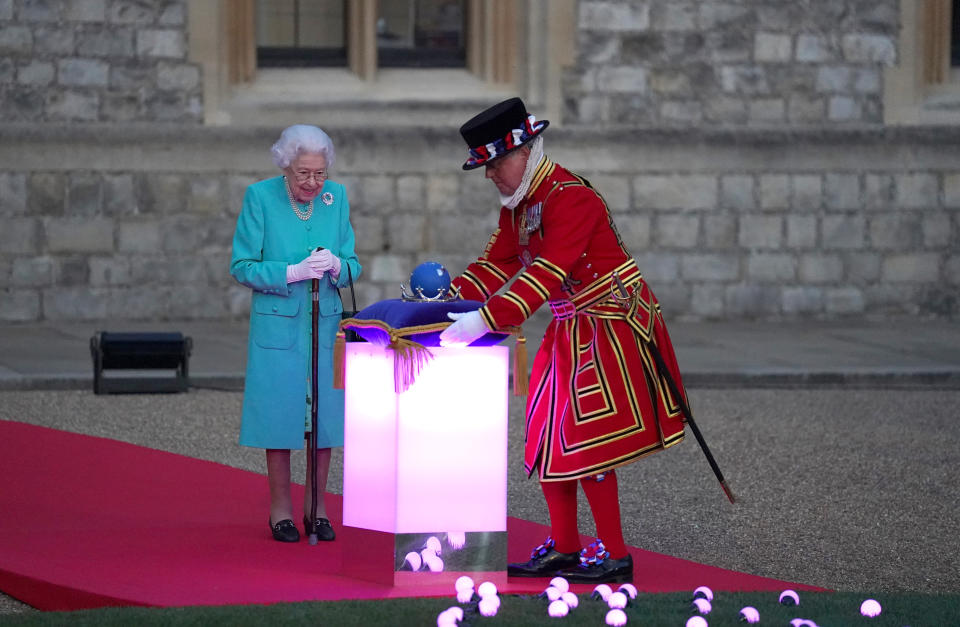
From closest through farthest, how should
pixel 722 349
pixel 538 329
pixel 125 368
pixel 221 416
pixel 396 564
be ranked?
pixel 396 564 → pixel 221 416 → pixel 125 368 → pixel 722 349 → pixel 538 329

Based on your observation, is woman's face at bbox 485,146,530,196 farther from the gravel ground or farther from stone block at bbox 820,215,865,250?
stone block at bbox 820,215,865,250

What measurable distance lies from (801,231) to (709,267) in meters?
0.88

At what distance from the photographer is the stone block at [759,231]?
13.5 m

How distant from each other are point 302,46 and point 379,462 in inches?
353

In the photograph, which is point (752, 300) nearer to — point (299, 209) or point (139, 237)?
point (139, 237)

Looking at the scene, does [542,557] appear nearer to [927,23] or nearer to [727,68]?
[727,68]

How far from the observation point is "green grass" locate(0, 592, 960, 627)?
425 cm

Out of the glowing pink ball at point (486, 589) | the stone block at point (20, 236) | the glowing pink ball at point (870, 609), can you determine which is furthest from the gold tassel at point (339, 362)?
the stone block at point (20, 236)

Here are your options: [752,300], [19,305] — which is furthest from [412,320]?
[752,300]

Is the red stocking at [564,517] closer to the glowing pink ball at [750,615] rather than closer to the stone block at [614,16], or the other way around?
the glowing pink ball at [750,615]

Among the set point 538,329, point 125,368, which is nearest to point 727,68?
point 538,329

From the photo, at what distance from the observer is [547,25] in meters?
13.3

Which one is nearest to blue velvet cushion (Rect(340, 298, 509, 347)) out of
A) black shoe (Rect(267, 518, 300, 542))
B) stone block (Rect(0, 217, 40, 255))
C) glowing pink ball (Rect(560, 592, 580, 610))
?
glowing pink ball (Rect(560, 592, 580, 610))

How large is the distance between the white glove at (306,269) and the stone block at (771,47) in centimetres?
876
